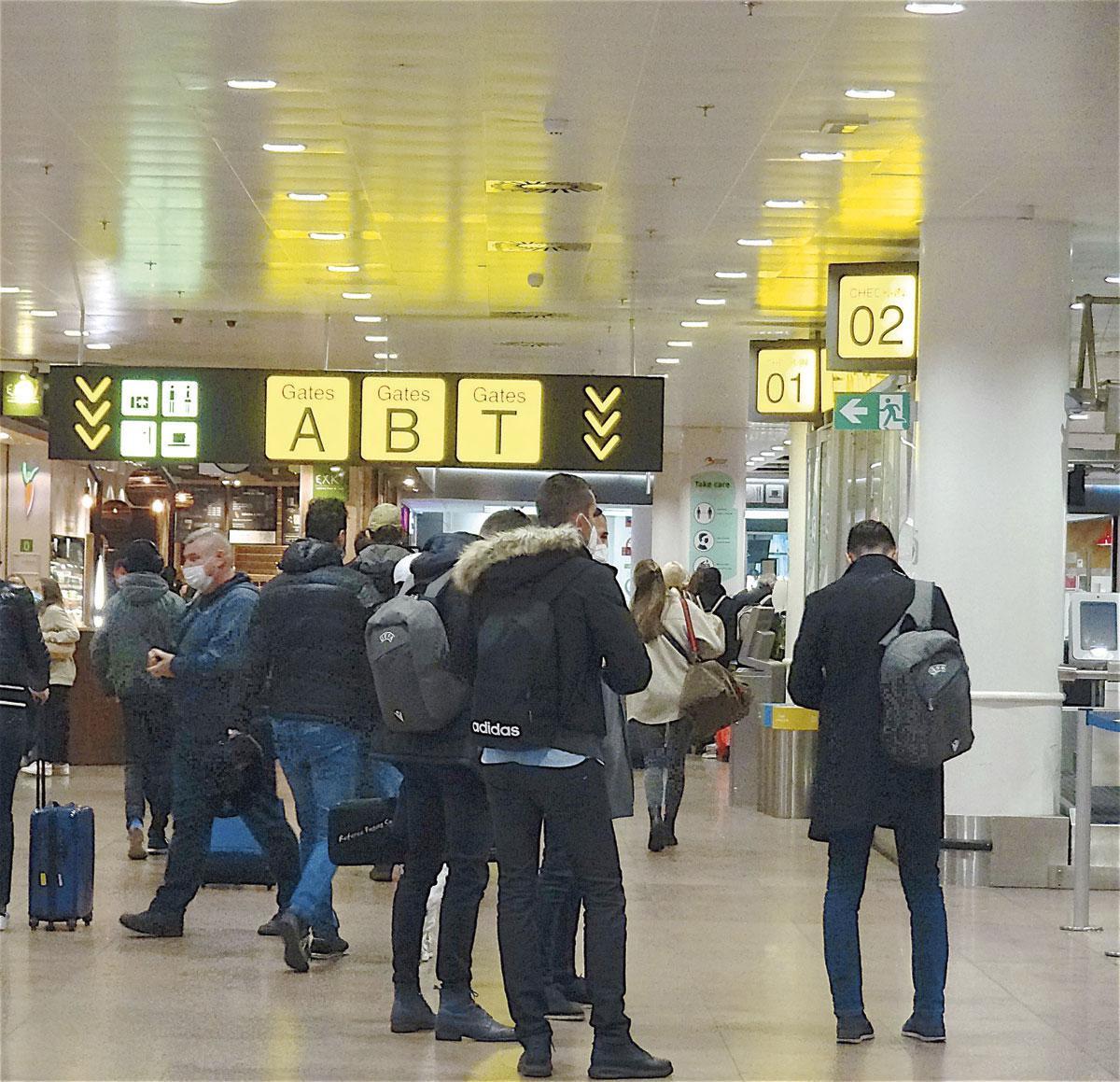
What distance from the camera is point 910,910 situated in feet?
20.5

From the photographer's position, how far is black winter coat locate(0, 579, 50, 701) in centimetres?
772

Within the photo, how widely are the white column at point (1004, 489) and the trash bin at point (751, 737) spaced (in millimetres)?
3279

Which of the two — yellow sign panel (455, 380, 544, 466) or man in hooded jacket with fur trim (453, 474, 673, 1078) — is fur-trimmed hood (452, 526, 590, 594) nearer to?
man in hooded jacket with fur trim (453, 474, 673, 1078)

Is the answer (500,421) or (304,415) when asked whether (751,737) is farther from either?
(304,415)

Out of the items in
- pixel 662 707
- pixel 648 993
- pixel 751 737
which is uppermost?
pixel 662 707

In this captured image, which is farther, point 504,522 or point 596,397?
point 596,397

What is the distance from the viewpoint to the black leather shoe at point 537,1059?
18.5 ft

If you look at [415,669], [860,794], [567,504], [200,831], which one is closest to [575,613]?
[567,504]

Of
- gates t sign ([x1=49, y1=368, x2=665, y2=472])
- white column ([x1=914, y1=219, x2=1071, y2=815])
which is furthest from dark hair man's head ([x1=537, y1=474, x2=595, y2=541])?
gates t sign ([x1=49, y1=368, x2=665, y2=472])

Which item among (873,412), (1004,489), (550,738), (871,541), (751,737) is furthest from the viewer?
(751,737)

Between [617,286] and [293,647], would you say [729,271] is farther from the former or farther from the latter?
[293,647]

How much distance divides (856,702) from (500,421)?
524 cm

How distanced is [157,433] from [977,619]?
505 centimetres

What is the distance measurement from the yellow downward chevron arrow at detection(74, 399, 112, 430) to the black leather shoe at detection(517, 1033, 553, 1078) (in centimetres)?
657
